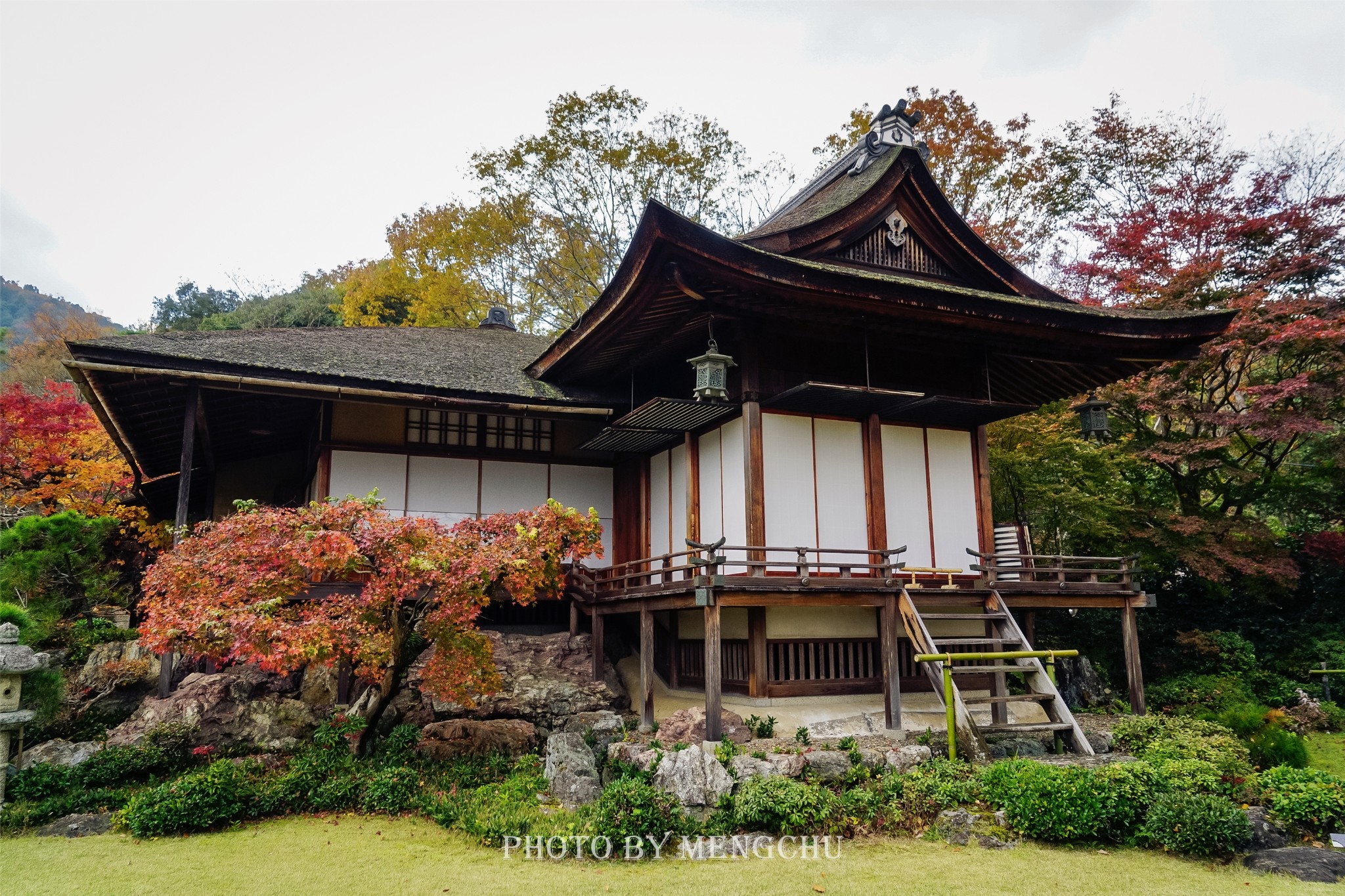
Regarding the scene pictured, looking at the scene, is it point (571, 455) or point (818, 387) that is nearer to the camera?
point (818, 387)

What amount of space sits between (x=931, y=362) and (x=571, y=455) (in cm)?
660

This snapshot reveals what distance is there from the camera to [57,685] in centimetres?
997

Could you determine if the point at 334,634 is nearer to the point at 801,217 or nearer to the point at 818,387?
the point at 818,387

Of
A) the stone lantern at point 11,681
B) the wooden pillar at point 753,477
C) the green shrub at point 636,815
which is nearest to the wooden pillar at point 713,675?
the wooden pillar at point 753,477

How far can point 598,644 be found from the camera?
13.5m

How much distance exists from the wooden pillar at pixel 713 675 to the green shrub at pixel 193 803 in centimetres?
495

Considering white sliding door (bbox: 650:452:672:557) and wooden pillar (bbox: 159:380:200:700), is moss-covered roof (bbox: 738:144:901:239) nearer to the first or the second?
white sliding door (bbox: 650:452:672:557)

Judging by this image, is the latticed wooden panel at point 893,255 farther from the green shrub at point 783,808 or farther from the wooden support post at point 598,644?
the green shrub at point 783,808

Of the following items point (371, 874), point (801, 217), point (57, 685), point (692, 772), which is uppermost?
point (801, 217)

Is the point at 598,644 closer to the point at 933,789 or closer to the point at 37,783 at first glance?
the point at 933,789

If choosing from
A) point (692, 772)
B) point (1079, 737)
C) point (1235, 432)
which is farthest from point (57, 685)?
point (1235, 432)

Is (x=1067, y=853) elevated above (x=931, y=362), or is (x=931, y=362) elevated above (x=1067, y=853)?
(x=931, y=362)

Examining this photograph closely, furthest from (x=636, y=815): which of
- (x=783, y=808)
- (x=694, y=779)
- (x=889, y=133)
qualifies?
(x=889, y=133)

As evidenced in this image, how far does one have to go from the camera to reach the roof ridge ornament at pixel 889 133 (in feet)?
47.5
